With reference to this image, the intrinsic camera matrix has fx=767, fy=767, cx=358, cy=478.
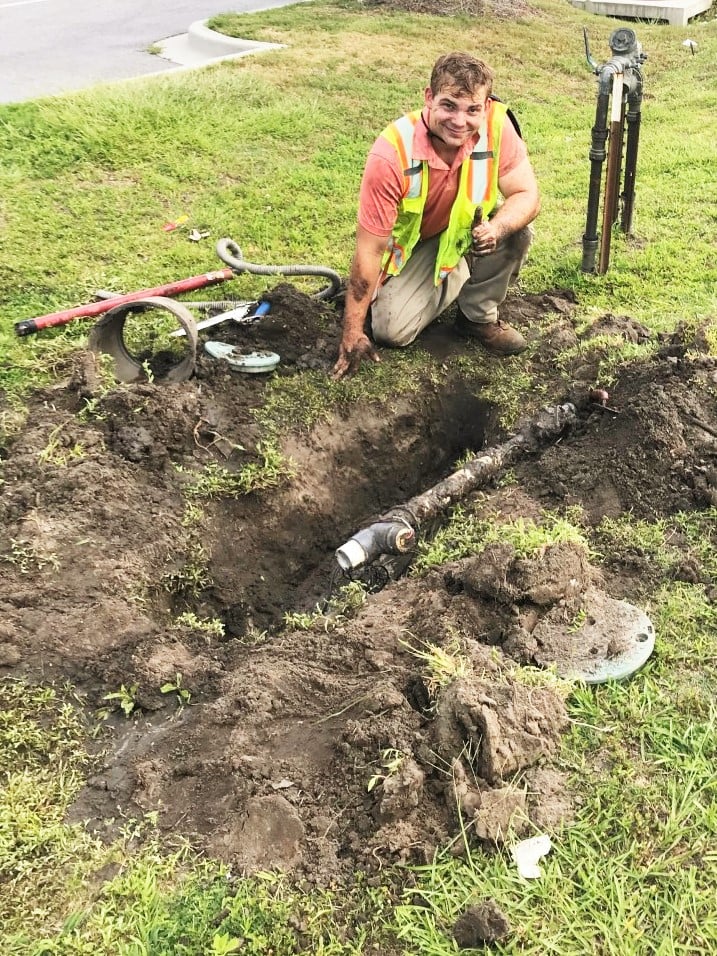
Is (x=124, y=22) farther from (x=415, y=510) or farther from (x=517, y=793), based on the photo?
(x=517, y=793)

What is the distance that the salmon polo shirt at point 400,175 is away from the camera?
384 cm

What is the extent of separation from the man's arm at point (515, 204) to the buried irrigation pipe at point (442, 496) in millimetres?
961

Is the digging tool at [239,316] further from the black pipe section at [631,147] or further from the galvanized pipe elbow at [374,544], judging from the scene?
the black pipe section at [631,147]

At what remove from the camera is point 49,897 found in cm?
211

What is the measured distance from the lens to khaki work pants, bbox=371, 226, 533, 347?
4.50 m

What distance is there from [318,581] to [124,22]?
1058 cm

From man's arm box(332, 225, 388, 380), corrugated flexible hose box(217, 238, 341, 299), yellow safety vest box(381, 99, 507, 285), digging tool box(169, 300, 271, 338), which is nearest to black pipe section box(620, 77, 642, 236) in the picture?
yellow safety vest box(381, 99, 507, 285)

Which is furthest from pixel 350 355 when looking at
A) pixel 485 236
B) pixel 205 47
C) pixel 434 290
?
pixel 205 47

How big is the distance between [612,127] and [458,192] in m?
1.79

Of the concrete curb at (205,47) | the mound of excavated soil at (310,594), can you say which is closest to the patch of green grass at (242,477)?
the mound of excavated soil at (310,594)

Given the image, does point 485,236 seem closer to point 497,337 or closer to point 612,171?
point 497,337

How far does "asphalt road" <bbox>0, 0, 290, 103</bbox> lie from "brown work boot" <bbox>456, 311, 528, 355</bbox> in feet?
17.2

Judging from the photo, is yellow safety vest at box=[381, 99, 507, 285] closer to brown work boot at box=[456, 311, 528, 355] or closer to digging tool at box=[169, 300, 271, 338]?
brown work boot at box=[456, 311, 528, 355]

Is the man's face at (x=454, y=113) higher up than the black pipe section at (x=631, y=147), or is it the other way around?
the man's face at (x=454, y=113)
